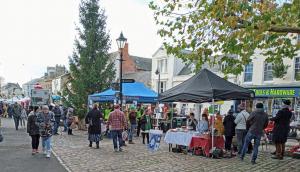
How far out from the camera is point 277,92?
28.3 metres

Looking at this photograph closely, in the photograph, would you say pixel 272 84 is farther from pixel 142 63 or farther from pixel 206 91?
pixel 142 63

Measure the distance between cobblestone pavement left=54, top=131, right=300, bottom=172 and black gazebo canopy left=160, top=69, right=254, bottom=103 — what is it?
1.96 metres

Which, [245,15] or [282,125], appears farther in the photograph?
[282,125]

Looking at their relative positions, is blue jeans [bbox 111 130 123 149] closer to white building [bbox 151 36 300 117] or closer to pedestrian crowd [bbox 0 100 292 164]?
pedestrian crowd [bbox 0 100 292 164]

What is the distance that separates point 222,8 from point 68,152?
742 centimetres

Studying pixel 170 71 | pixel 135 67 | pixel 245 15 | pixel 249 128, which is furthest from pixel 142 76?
pixel 245 15

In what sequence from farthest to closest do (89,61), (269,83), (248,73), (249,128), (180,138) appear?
1. (248,73)
2. (269,83)
3. (89,61)
4. (180,138)
5. (249,128)

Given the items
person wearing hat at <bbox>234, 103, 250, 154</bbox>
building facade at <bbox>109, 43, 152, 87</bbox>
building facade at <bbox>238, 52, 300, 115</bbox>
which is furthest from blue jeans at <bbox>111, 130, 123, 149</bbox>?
building facade at <bbox>109, 43, 152, 87</bbox>

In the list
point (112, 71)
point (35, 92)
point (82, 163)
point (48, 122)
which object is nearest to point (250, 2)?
point (82, 163)

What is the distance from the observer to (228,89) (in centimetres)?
1235

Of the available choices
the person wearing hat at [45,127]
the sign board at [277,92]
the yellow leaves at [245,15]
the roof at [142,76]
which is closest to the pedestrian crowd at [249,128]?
the yellow leaves at [245,15]

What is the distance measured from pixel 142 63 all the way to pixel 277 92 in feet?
121

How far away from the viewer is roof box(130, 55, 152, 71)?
61.6 metres

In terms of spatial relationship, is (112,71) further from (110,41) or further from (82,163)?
(82,163)
